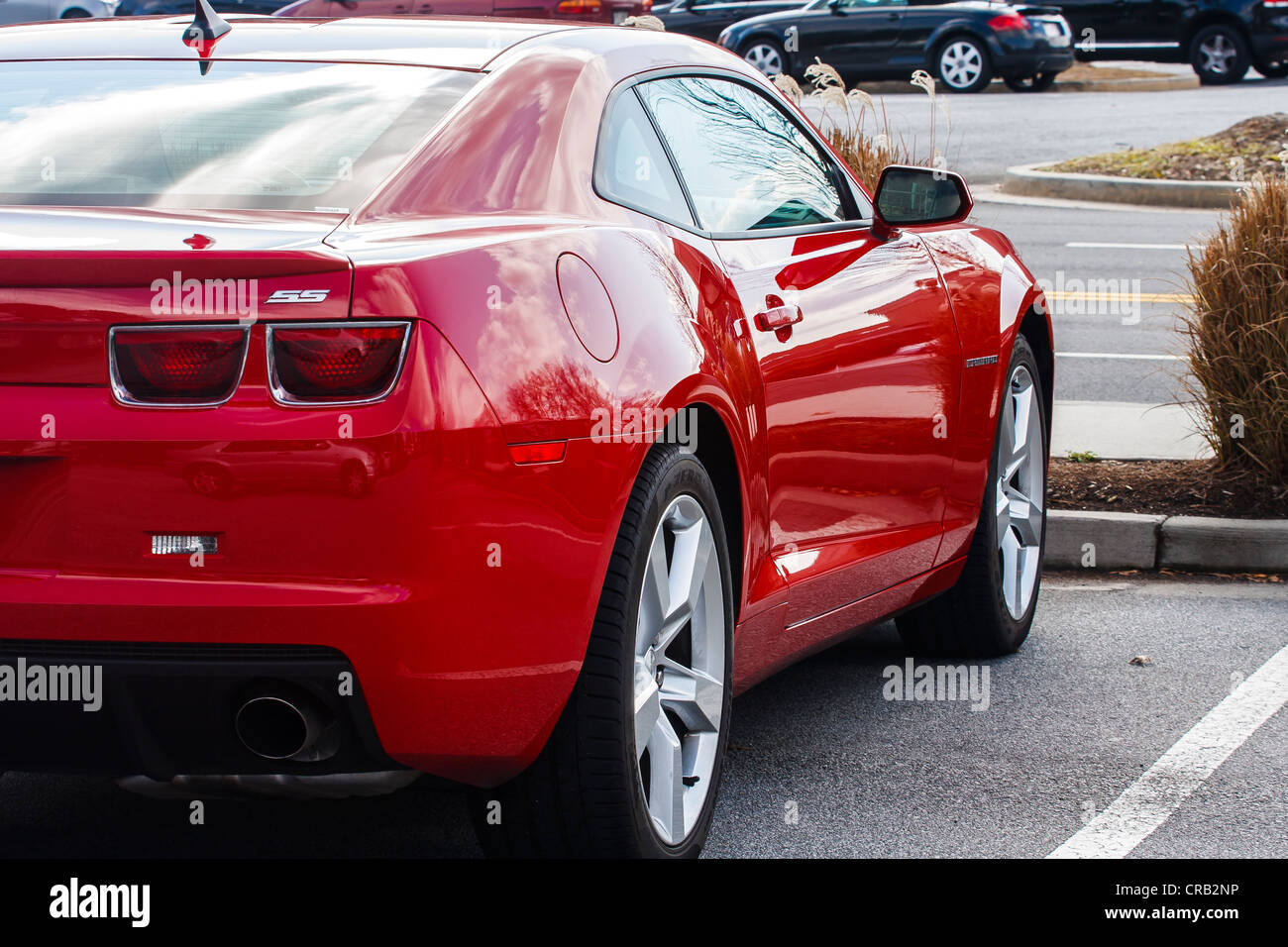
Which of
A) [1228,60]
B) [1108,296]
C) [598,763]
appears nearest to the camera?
[598,763]

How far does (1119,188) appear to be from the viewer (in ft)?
56.0

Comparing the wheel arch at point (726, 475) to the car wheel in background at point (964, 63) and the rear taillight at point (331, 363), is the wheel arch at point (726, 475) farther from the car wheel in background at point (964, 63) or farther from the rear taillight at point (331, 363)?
the car wheel in background at point (964, 63)

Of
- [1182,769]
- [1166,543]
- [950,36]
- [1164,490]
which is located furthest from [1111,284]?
[950,36]

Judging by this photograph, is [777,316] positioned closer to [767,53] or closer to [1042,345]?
[1042,345]

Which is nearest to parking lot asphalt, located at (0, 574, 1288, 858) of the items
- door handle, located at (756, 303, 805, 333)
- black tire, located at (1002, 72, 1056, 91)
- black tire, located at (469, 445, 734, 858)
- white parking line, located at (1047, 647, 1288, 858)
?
white parking line, located at (1047, 647, 1288, 858)

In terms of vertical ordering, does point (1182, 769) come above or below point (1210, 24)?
above

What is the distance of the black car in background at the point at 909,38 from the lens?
24578 millimetres

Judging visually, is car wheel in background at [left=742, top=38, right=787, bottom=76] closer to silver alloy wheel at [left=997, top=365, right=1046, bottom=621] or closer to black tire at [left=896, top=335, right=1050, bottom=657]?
silver alloy wheel at [left=997, top=365, right=1046, bottom=621]

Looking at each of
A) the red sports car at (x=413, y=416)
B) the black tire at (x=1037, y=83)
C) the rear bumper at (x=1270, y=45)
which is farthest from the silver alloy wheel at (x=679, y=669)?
the rear bumper at (x=1270, y=45)

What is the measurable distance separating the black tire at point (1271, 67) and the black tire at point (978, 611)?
72.0ft

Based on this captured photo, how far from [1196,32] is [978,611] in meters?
22.5

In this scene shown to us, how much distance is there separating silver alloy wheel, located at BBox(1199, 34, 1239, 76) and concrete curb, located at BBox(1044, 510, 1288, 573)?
67.7ft
